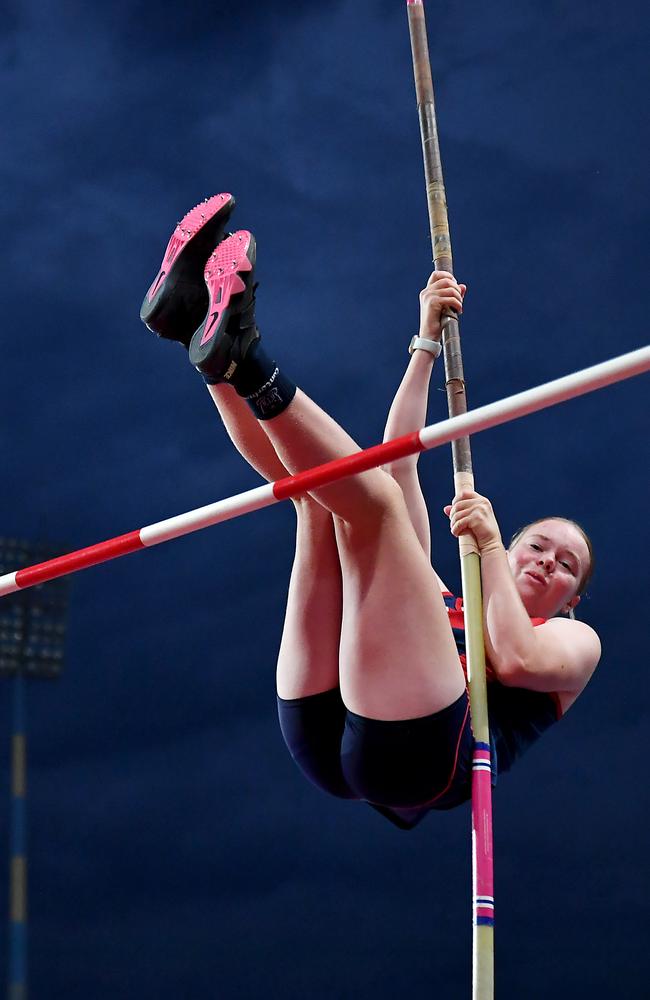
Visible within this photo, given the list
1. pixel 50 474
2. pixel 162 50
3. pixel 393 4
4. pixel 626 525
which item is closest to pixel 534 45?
pixel 393 4

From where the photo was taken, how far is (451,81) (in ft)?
35.6

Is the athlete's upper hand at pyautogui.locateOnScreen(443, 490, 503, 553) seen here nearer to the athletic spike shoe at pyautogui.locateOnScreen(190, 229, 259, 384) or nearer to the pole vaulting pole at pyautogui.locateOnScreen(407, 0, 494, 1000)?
the pole vaulting pole at pyautogui.locateOnScreen(407, 0, 494, 1000)

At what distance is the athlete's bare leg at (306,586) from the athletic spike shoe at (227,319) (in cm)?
19

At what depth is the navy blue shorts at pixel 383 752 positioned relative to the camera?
2.21 m

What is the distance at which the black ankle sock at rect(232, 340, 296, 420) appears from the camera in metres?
2.02

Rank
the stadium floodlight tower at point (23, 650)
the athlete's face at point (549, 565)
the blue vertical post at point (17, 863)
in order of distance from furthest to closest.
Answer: the stadium floodlight tower at point (23, 650)
the blue vertical post at point (17, 863)
the athlete's face at point (549, 565)

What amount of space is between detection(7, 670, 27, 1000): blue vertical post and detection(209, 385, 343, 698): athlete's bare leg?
8.29 m

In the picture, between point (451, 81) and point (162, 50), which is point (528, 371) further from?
point (162, 50)

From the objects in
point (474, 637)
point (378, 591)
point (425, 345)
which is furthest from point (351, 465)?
point (425, 345)

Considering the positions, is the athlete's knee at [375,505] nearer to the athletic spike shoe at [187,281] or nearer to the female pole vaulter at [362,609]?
the female pole vaulter at [362,609]


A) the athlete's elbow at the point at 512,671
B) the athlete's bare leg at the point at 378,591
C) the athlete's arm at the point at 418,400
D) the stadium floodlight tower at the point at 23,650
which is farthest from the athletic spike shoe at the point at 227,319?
the stadium floodlight tower at the point at 23,650

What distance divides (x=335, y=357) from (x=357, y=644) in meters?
9.98

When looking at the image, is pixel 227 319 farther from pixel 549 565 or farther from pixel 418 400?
pixel 549 565

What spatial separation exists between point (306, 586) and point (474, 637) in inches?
16.9
